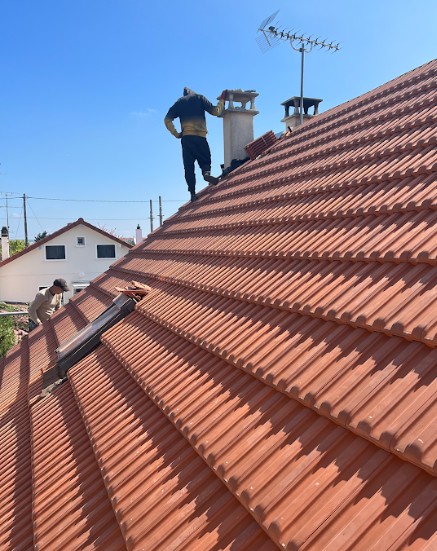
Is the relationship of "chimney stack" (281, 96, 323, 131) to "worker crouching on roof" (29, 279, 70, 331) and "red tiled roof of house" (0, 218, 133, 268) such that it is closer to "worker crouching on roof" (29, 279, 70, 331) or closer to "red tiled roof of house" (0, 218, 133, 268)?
"worker crouching on roof" (29, 279, 70, 331)

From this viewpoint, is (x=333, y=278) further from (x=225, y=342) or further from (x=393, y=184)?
(x=393, y=184)

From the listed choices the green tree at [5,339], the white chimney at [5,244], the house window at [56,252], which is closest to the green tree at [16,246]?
the white chimney at [5,244]

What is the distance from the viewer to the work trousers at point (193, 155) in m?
8.28

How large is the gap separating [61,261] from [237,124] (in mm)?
25779

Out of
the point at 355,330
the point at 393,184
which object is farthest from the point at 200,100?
the point at 355,330

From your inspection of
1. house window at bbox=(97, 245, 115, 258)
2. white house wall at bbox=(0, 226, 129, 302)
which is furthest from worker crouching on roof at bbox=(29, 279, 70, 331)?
house window at bbox=(97, 245, 115, 258)

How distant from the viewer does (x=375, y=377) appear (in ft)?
5.37

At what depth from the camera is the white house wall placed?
2912 centimetres

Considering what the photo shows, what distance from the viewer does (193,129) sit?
812 centimetres

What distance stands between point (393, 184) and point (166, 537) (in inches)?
107

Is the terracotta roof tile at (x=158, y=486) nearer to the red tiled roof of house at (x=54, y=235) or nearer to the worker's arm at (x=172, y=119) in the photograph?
the worker's arm at (x=172, y=119)

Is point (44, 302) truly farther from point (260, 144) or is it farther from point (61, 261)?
point (61, 261)

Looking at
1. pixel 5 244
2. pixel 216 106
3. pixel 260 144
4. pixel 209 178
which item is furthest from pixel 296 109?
pixel 5 244

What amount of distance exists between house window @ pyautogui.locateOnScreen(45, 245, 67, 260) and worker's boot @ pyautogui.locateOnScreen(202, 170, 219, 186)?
25475mm
